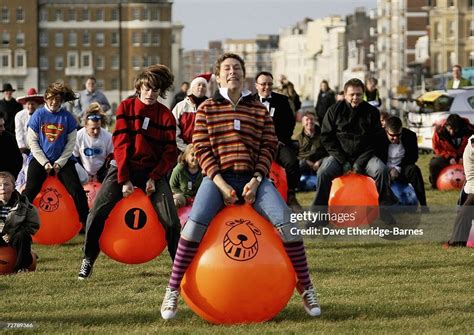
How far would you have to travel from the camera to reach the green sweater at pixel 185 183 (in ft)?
49.6

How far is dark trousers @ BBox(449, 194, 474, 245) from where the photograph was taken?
14.3 meters

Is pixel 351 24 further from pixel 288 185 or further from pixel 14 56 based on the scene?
pixel 288 185

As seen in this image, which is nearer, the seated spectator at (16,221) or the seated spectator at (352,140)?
the seated spectator at (16,221)

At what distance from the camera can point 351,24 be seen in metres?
191

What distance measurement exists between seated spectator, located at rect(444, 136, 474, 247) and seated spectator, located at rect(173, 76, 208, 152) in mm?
3396

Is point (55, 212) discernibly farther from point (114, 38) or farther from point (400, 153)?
point (114, 38)

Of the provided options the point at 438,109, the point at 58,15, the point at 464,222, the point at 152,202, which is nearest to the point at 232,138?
the point at 152,202

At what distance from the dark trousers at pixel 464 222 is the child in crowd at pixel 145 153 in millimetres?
4037

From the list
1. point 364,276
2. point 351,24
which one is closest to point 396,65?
point 351,24

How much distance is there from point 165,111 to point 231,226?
274 centimetres

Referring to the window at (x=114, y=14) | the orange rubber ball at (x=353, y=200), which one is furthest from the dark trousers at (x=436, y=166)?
the window at (x=114, y=14)

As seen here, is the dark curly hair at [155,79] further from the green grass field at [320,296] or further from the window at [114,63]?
the window at [114,63]

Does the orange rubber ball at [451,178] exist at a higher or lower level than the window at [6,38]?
lower

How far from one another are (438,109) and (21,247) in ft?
73.2
